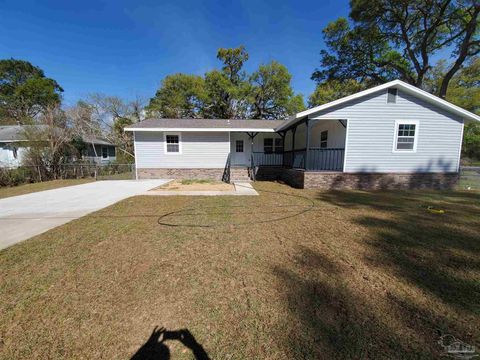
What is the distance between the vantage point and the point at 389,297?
7.44 ft

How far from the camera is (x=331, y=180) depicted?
938 cm

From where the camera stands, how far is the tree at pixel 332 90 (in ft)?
71.2

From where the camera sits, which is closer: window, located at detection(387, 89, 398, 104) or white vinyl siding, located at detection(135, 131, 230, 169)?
window, located at detection(387, 89, 398, 104)

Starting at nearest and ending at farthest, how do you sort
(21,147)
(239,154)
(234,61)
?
(21,147), (239,154), (234,61)

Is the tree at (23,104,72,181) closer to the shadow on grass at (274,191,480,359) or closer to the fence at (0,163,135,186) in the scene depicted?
the fence at (0,163,135,186)

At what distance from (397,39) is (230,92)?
15506 millimetres

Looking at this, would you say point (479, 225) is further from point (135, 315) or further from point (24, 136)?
point (24, 136)

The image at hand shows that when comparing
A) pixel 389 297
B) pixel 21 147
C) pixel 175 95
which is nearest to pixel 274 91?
pixel 175 95

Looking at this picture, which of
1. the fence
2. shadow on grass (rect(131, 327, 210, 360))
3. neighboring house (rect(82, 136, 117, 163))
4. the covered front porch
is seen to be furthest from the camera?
neighboring house (rect(82, 136, 117, 163))

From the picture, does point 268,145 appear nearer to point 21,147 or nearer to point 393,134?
point 393,134

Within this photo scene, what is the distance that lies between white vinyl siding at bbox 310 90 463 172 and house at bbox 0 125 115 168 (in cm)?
1652

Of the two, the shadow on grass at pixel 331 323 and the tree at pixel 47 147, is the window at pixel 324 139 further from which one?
the tree at pixel 47 147

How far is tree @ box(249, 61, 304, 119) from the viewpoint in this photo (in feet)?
77.2

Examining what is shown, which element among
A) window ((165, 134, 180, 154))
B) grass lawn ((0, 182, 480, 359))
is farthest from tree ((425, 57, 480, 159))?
grass lawn ((0, 182, 480, 359))
